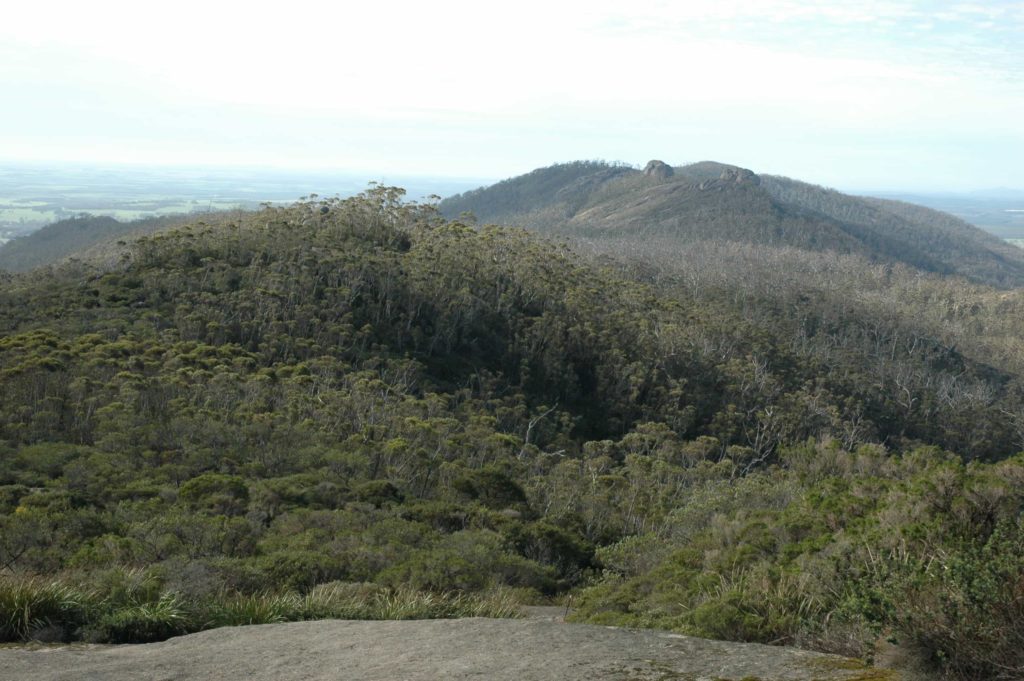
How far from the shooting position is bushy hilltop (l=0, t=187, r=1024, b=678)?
747 cm

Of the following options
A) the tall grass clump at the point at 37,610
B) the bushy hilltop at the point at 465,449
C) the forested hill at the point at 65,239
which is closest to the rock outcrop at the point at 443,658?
the tall grass clump at the point at 37,610

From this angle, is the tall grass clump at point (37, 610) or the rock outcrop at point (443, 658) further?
the tall grass clump at point (37, 610)

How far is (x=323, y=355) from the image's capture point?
47469 mm

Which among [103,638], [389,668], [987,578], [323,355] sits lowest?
[323,355]

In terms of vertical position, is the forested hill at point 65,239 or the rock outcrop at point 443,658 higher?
the rock outcrop at point 443,658

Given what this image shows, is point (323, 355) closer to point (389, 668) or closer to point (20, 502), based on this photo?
point (20, 502)

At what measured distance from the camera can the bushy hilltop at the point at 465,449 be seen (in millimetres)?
7469

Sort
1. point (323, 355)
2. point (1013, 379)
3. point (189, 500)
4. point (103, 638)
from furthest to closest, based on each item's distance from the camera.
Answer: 1. point (1013, 379)
2. point (323, 355)
3. point (189, 500)
4. point (103, 638)

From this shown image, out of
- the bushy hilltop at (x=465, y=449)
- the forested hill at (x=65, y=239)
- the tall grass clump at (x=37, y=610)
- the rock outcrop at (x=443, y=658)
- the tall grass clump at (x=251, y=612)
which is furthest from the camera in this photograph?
the forested hill at (x=65, y=239)

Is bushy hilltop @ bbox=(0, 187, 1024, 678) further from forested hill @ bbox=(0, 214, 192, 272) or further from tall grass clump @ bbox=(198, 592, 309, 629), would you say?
forested hill @ bbox=(0, 214, 192, 272)

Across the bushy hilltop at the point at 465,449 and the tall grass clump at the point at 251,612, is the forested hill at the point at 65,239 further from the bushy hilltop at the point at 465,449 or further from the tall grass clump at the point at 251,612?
the tall grass clump at the point at 251,612

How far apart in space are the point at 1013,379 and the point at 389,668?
112225mm

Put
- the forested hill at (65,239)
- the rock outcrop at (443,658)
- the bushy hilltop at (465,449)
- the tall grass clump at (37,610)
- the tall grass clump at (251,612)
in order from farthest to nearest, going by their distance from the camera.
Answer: the forested hill at (65,239), the bushy hilltop at (465,449), the tall grass clump at (251,612), the tall grass clump at (37,610), the rock outcrop at (443,658)

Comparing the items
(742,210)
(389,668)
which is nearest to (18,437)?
(389,668)
